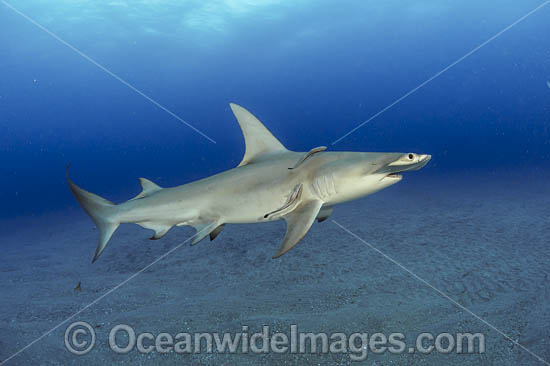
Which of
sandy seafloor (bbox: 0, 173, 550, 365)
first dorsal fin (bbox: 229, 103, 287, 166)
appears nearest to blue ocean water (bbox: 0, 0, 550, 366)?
sandy seafloor (bbox: 0, 173, 550, 365)

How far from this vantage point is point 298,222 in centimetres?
280

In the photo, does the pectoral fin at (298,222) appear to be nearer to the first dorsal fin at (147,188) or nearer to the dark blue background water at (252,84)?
the first dorsal fin at (147,188)

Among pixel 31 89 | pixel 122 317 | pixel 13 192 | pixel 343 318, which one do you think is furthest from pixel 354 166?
pixel 31 89

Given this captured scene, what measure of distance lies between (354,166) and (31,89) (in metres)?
103

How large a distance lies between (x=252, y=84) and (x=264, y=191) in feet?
331

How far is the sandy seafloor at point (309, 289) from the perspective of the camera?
125 inches

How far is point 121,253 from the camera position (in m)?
8.66

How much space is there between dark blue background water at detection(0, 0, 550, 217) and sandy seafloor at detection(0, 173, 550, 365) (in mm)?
19137

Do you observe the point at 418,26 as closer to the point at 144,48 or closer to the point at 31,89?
the point at 144,48

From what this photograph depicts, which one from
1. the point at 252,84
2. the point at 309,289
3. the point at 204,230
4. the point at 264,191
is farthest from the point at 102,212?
the point at 252,84

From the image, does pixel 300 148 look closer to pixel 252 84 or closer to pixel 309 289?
pixel 252 84

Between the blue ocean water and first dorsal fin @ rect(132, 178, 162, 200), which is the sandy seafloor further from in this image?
first dorsal fin @ rect(132, 178, 162, 200)

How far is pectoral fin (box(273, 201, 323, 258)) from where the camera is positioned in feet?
8.50

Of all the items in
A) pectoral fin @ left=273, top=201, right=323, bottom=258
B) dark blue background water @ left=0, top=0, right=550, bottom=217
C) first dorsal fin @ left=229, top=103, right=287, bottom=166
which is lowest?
pectoral fin @ left=273, top=201, right=323, bottom=258
